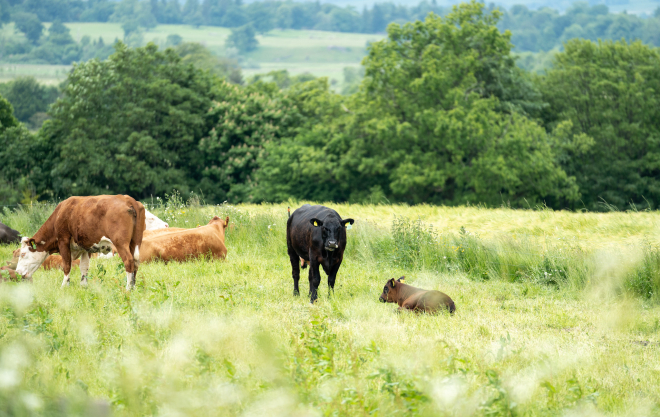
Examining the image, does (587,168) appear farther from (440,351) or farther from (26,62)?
(26,62)

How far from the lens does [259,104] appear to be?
46.7m

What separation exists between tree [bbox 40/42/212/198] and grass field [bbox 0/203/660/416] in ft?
94.8

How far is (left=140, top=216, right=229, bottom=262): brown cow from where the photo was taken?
1258 cm

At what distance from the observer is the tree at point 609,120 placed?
140ft

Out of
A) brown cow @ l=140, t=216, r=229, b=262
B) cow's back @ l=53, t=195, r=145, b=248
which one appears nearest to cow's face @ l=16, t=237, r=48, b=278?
cow's back @ l=53, t=195, r=145, b=248

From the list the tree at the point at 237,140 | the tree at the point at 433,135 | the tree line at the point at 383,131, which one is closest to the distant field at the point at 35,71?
the tree line at the point at 383,131

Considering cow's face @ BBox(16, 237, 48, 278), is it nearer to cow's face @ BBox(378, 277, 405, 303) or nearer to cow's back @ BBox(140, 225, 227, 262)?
cow's back @ BBox(140, 225, 227, 262)

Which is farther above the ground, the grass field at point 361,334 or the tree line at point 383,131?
the grass field at point 361,334

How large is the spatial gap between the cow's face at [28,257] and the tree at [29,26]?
18260 cm

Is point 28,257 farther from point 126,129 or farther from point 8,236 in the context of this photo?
point 126,129

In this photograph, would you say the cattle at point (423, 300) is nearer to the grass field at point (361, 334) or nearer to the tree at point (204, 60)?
the grass field at point (361, 334)

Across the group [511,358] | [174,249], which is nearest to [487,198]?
[174,249]

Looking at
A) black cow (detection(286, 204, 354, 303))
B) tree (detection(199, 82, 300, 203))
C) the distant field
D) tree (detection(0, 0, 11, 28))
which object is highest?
black cow (detection(286, 204, 354, 303))

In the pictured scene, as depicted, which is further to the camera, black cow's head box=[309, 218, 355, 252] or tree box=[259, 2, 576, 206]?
tree box=[259, 2, 576, 206]
